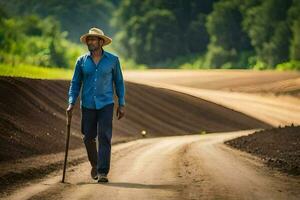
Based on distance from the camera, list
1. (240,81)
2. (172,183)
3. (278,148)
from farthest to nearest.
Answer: (240,81) → (278,148) → (172,183)

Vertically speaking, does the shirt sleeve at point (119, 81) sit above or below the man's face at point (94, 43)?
below

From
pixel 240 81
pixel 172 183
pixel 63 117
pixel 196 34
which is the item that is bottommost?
pixel 240 81

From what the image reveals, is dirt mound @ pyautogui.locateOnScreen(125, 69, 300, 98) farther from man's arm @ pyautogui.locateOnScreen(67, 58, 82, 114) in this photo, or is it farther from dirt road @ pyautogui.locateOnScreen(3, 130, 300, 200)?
man's arm @ pyautogui.locateOnScreen(67, 58, 82, 114)

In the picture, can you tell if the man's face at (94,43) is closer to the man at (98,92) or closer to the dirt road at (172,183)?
the man at (98,92)

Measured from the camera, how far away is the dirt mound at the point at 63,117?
16906 millimetres

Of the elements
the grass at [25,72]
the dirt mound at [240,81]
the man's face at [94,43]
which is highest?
the man's face at [94,43]

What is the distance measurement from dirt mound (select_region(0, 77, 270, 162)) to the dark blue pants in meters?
3.48

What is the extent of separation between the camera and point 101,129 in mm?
10031

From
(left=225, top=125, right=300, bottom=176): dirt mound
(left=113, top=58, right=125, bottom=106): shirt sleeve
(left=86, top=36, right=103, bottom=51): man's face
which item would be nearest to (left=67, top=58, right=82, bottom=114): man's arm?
(left=86, top=36, right=103, bottom=51): man's face

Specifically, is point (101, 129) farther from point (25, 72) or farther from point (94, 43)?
point (25, 72)

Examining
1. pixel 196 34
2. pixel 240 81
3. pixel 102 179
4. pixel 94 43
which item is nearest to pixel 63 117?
pixel 94 43

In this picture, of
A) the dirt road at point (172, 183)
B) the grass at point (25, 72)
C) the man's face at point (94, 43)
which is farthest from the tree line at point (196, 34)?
the man's face at point (94, 43)

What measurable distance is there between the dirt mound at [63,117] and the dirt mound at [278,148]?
16.2ft

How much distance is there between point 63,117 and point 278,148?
374 inches
